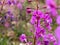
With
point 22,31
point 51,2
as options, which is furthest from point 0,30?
point 51,2

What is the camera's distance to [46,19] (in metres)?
1.66

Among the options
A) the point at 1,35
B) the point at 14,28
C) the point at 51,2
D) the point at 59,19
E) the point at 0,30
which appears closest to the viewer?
the point at 59,19

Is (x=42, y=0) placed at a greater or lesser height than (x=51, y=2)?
lesser

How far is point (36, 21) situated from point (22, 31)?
2.28 meters

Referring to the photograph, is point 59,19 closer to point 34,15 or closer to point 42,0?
point 34,15

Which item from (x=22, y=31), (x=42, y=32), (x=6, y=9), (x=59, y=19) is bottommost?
(x=22, y=31)

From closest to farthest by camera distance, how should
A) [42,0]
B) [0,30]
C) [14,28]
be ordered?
1. [0,30]
2. [14,28]
3. [42,0]

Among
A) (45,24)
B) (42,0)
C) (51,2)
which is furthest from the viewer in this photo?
(42,0)

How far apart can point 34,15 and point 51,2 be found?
53cm

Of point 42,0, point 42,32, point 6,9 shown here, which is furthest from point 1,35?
point 42,0

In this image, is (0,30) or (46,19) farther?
(0,30)

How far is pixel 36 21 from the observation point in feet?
A: 5.31

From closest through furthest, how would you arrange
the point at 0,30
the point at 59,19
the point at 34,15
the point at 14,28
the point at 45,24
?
1. the point at 59,19
2. the point at 34,15
3. the point at 45,24
4. the point at 0,30
5. the point at 14,28

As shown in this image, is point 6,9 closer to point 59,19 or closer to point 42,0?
point 59,19
